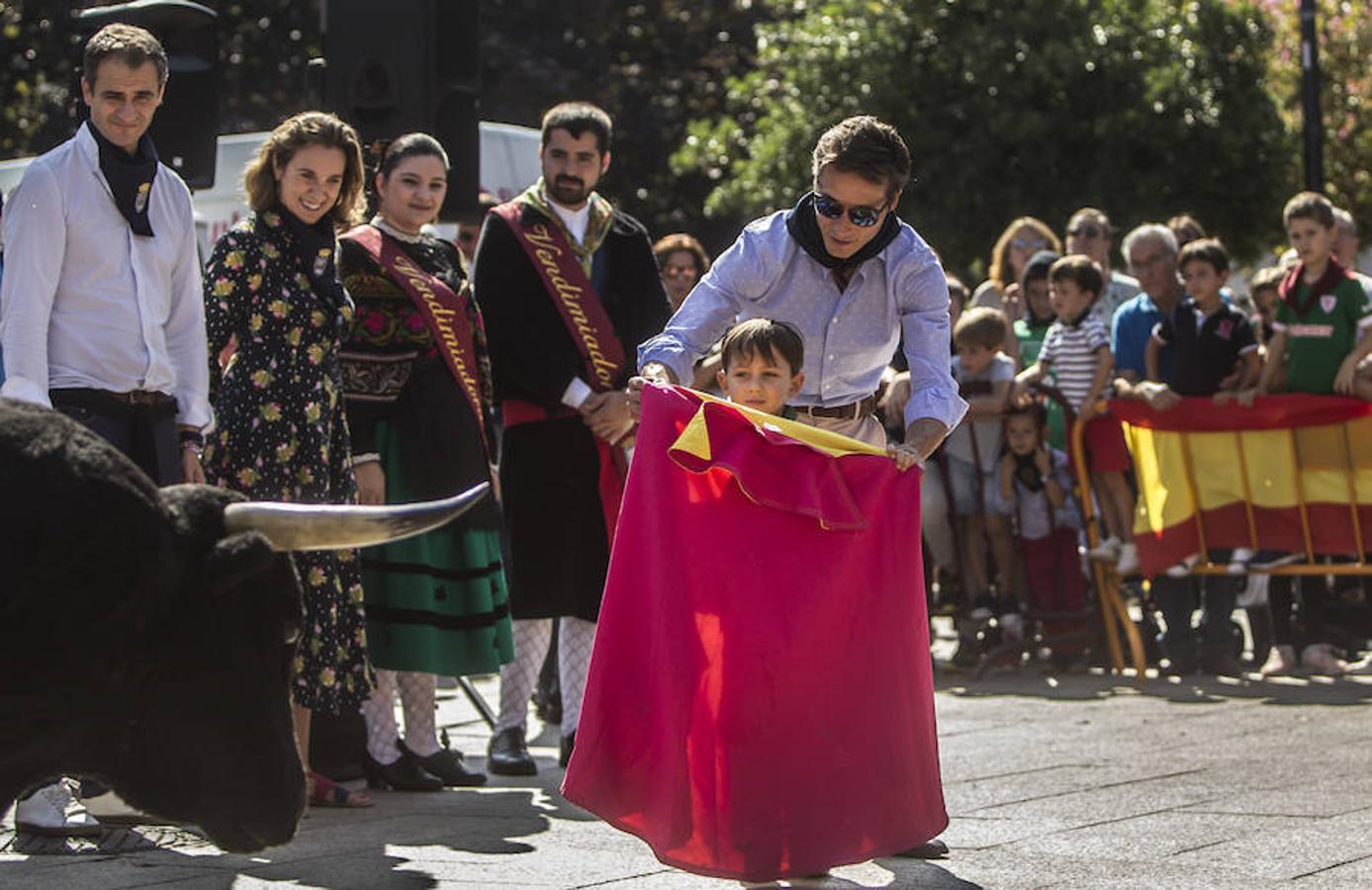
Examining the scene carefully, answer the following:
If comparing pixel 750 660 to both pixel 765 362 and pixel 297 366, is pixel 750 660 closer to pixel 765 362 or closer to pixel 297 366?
pixel 765 362

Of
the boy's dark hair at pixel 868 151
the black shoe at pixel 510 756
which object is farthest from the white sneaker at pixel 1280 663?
the boy's dark hair at pixel 868 151

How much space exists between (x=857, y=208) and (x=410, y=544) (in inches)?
106

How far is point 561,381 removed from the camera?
8.74m

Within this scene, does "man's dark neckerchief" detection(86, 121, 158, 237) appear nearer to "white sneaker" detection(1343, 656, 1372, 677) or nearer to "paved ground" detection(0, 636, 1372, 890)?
"paved ground" detection(0, 636, 1372, 890)

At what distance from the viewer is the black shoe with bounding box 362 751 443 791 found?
8203 mm

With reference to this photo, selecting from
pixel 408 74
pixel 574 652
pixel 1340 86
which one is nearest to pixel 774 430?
pixel 574 652

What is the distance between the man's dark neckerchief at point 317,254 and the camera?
767 centimetres

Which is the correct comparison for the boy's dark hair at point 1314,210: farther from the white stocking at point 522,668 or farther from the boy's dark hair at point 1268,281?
the white stocking at point 522,668

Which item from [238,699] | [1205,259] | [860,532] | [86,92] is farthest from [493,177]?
[238,699]

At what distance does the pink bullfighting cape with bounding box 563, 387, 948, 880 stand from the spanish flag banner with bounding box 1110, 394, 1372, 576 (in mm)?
5643

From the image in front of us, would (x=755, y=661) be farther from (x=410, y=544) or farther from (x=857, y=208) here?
(x=410, y=544)

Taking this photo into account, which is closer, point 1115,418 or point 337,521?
point 337,521

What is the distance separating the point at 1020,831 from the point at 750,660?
5.23ft

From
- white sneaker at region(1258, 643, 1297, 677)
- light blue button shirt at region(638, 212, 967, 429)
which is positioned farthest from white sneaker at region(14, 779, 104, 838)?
white sneaker at region(1258, 643, 1297, 677)
